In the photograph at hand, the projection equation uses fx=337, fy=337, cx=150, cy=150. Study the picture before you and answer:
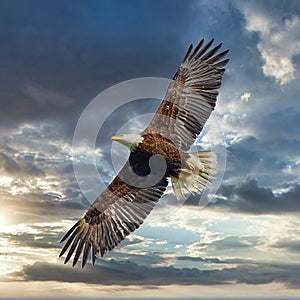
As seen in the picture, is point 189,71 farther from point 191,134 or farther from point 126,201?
point 126,201

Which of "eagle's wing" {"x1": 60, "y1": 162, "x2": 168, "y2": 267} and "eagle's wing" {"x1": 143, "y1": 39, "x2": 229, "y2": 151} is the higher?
"eagle's wing" {"x1": 143, "y1": 39, "x2": 229, "y2": 151}

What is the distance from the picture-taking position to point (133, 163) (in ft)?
26.6

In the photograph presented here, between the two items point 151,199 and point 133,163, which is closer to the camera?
point 133,163

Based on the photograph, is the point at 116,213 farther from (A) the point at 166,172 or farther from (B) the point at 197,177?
(B) the point at 197,177

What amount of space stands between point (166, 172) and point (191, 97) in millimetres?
2133

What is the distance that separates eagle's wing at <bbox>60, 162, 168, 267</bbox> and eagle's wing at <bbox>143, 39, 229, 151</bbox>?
1341mm

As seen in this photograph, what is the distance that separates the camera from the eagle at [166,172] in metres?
8.29

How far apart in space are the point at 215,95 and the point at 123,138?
109 inches

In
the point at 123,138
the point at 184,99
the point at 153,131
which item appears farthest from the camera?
the point at 184,99

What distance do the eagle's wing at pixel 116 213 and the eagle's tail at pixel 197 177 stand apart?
376 mm

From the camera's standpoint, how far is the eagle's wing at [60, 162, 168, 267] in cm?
852

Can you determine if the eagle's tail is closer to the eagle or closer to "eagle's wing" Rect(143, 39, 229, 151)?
the eagle

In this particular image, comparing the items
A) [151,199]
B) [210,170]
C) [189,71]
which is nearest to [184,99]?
[189,71]

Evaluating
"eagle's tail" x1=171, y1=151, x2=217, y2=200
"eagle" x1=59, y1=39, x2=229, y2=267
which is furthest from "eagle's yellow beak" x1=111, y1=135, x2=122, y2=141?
"eagle's tail" x1=171, y1=151, x2=217, y2=200
